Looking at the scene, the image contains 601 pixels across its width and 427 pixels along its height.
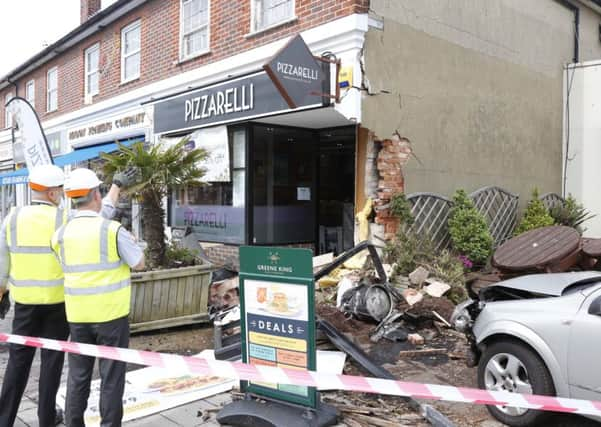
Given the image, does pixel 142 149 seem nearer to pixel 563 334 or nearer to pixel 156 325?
pixel 156 325

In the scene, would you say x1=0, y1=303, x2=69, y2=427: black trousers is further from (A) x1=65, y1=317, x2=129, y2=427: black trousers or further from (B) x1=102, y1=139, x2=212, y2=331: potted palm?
(B) x1=102, y1=139, x2=212, y2=331: potted palm

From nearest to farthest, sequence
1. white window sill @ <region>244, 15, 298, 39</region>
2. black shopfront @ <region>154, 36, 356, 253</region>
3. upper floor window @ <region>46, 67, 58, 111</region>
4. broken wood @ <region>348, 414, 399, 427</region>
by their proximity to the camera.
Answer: broken wood @ <region>348, 414, 399, 427</region>
white window sill @ <region>244, 15, 298, 39</region>
black shopfront @ <region>154, 36, 356, 253</region>
upper floor window @ <region>46, 67, 58, 111</region>

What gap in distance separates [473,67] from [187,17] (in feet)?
19.5

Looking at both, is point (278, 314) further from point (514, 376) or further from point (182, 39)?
point (182, 39)

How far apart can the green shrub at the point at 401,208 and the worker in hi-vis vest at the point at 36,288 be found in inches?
214

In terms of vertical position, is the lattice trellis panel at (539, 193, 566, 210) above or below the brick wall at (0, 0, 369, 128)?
below

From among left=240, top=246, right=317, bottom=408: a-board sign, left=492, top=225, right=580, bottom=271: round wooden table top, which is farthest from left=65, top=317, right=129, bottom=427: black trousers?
left=492, top=225, right=580, bottom=271: round wooden table top

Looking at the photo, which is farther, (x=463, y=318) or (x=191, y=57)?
(x=191, y=57)

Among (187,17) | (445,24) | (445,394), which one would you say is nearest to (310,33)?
(445,24)

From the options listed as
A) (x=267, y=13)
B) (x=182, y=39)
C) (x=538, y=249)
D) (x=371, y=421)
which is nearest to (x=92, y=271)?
(x=371, y=421)

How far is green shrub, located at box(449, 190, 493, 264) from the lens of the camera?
8711 millimetres

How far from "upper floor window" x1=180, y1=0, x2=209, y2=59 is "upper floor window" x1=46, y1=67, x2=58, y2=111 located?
7915 millimetres

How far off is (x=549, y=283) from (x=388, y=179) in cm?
448

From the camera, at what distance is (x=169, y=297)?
644cm
